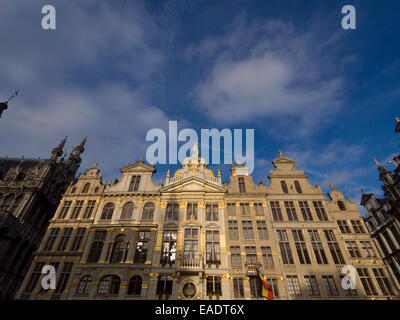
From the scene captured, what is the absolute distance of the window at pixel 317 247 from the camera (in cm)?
2656

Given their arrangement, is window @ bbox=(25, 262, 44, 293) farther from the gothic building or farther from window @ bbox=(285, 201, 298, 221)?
the gothic building

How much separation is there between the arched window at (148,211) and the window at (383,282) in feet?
93.1

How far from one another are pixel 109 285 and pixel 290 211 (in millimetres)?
24336

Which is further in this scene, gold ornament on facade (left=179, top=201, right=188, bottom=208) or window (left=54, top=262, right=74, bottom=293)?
gold ornament on facade (left=179, top=201, right=188, bottom=208)

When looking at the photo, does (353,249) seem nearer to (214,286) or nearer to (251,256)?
(251,256)

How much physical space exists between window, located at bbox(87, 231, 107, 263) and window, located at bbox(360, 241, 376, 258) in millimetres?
33193

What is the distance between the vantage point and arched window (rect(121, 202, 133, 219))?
30.7m

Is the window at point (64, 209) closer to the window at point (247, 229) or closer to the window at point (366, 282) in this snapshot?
the window at point (247, 229)

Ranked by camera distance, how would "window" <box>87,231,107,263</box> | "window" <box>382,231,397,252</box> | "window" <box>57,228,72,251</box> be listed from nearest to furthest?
"window" <box>87,231,107,263</box> < "window" <box>57,228,72,251</box> < "window" <box>382,231,397,252</box>

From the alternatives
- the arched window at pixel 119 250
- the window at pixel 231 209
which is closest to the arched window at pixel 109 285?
the arched window at pixel 119 250

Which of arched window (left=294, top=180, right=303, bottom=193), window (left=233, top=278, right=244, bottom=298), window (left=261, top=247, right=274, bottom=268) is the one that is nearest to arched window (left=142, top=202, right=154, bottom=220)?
window (left=233, top=278, right=244, bottom=298)

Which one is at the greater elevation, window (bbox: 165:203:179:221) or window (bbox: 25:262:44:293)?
window (bbox: 165:203:179:221)
